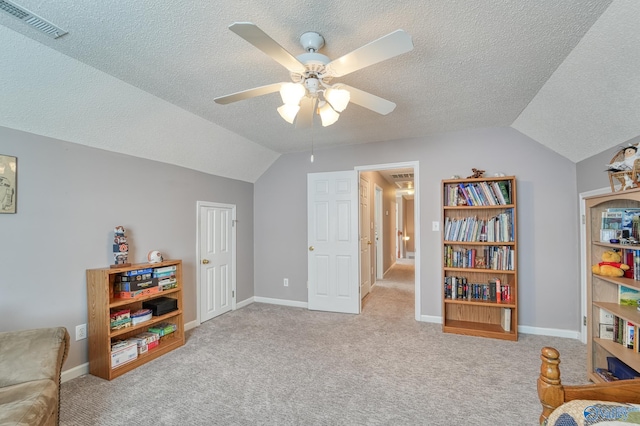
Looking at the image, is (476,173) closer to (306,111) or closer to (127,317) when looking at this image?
(306,111)

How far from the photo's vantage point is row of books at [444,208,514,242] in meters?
3.14

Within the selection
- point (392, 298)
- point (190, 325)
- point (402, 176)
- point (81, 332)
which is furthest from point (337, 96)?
point (402, 176)

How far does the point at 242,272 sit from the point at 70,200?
8.00ft

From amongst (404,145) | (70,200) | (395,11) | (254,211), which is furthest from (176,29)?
(254,211)

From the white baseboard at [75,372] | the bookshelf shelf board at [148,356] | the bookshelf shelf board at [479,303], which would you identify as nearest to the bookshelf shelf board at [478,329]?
the bookshelf shelf board at [479,303]

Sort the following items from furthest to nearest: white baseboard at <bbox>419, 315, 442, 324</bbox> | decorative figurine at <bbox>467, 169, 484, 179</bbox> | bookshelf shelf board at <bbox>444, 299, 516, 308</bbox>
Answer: white baseboard at <bbox>419, 315, 442, 324</bbox> → decorative figurine at <bbox>467, 169, 484, 179</bbox> → bookshelf shelf board at <bbox>444, 299, 516, 308</bbox>

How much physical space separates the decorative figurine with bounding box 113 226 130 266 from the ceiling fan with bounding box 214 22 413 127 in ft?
5.74

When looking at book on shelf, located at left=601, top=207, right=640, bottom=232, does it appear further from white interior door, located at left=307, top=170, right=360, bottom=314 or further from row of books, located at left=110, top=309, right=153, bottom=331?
row of books, located at left=110, top=309, right=153, bottom=331

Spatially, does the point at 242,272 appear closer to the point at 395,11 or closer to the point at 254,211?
the point at 254,211

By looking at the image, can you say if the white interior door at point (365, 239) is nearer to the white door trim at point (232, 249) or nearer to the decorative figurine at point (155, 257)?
the white door trim at point (232, 249)

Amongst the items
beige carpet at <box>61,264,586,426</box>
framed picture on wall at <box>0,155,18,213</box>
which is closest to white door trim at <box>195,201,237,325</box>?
beige carpet at <box>61,264,586,426</box>

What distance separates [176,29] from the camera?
161 cm

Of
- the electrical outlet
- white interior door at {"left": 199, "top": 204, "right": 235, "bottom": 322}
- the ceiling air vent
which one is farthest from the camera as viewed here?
white interior door at {"left": 199, "top": 204, "right": 235, "bottom": 322}

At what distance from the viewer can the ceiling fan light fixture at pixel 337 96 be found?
1628mm
